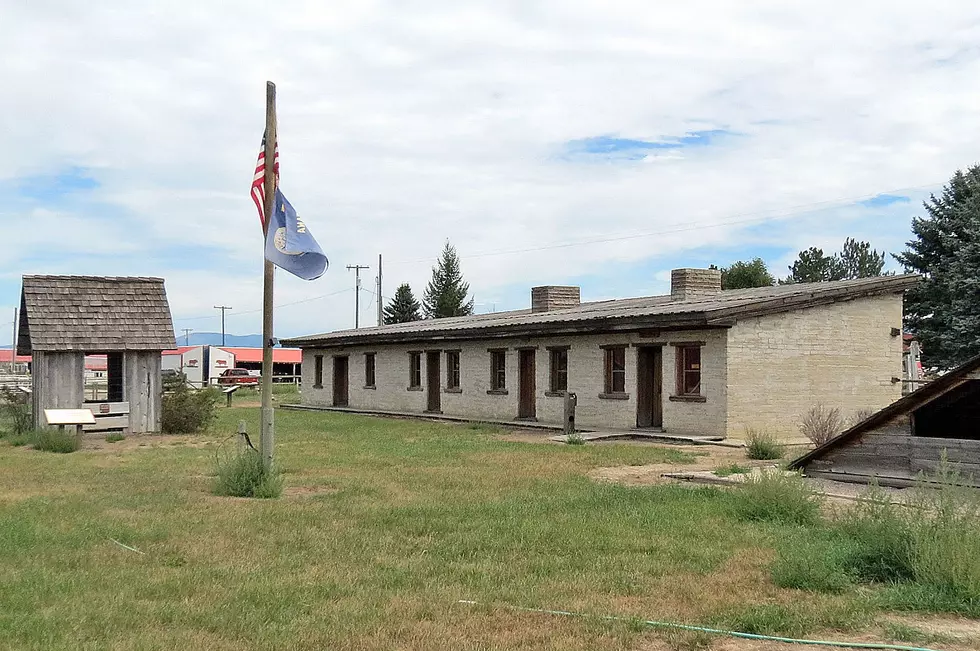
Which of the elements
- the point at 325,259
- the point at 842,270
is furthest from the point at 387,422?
the point at 842,270

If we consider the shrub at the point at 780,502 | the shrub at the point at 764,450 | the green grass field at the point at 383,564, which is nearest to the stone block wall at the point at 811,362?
the shrub at the point at 764,450

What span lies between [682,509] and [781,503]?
1077 mm

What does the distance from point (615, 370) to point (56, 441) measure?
12565mm

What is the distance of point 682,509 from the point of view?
10609 mm

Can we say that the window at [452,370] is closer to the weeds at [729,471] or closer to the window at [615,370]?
the window at [615,370]

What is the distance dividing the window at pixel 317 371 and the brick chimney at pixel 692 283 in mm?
16371

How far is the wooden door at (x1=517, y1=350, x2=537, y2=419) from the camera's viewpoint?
27.9m

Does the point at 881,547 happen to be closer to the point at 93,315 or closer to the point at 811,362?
the point at 811,362

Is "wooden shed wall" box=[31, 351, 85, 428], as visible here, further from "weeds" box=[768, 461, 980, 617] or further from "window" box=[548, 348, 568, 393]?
"weeds" box=[768, 461, 980, 617]

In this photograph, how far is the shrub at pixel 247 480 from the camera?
39.3 feet

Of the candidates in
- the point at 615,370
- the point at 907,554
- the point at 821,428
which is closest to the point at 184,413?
the point at 615,370

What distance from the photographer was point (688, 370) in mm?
22828

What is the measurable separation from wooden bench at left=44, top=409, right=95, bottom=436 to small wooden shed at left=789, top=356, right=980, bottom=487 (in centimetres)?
1409

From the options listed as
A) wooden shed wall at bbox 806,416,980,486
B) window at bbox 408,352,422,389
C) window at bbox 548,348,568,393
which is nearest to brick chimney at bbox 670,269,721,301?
window at bbox 548,348,568,393
